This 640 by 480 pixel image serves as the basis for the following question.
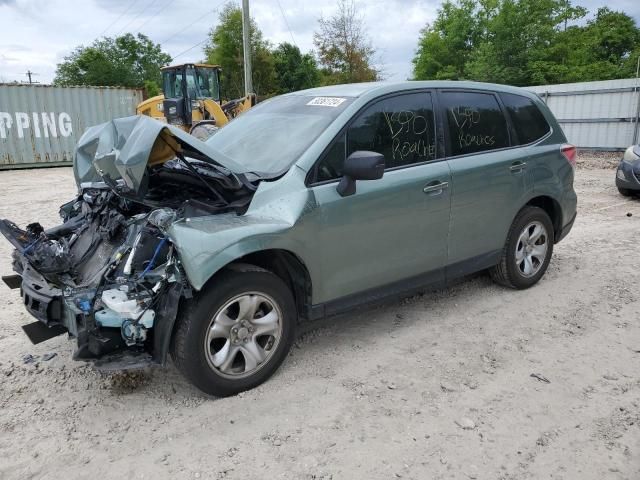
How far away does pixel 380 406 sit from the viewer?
3094 millimetres

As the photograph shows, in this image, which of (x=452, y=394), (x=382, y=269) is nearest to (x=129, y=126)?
(x=382, y=269)

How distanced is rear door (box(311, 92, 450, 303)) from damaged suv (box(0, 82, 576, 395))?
10 millimetres

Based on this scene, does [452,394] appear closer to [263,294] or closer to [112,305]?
[263,294]

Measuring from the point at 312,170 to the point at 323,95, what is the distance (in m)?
0.89

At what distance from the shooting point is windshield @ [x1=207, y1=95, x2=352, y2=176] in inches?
138

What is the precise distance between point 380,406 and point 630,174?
8.26 m

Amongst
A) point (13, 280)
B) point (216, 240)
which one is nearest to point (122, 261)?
point (216, 240)

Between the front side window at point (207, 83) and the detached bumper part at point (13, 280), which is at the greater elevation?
the front side window at point (207, 83)

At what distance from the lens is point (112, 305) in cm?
281

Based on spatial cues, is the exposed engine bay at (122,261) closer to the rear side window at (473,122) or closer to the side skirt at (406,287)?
the side skirt at (406,287)

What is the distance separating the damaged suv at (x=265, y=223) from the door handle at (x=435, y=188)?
0.01 metres

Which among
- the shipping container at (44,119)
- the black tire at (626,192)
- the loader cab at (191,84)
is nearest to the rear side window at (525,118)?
the black tire at (626,192)

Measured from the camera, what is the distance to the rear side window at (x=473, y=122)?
4.09 m

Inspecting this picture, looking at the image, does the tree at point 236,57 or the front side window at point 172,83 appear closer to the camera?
the front side window at point 172,83
